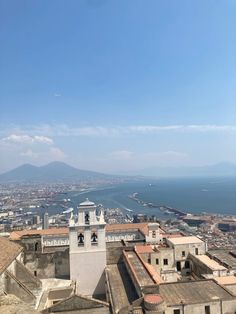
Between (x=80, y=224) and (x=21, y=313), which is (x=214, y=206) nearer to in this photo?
(x=80, y=224)

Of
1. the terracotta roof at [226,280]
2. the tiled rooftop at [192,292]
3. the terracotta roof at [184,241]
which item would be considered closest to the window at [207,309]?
the tiled rooftop at [192,292]

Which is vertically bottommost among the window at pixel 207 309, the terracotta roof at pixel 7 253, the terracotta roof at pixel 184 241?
the window at pixel 207 309

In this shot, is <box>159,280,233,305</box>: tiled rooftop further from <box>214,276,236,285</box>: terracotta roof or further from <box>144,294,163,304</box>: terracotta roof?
<box>214,276,236,285</box>: terracotta roof

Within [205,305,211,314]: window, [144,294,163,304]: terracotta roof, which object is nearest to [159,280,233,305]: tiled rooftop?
[205,305,211,314]: window

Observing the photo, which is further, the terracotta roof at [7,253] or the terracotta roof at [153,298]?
the terracotta roof at [7,253]

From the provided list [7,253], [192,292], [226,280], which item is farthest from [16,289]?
[226,280]

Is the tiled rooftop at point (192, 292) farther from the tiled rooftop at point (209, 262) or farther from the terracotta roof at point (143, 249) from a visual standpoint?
the terracotta roof at point (143, 249)
